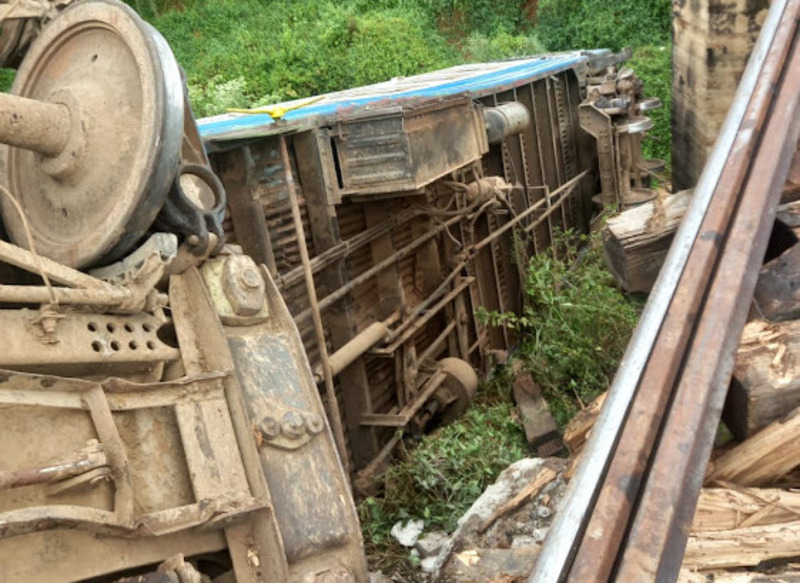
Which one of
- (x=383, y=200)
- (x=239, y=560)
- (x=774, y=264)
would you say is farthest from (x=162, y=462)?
(x=383, y=200)

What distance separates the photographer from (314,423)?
324 cm

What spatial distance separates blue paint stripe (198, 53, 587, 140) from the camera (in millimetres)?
7461

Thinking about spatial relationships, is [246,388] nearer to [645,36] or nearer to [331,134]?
[331,134]

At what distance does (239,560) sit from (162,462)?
44 cm

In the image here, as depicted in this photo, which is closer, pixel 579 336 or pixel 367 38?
pixel 579 336

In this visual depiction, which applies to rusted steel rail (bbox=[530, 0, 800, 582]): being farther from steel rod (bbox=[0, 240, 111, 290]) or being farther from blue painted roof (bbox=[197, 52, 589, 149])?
blue painted roof (bbox=[197, 52, 589, 149])

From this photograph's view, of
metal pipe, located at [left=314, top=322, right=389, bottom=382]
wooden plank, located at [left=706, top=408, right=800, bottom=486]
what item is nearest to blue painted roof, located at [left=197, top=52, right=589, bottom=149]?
metal pipe, located at [left=314, top=322, right=389, bottom=382]

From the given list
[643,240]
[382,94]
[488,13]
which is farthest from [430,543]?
[488,13]

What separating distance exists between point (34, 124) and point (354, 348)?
3.79 metres

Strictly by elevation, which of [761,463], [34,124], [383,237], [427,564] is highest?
[34,124]

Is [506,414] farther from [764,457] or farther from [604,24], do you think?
[604,24]

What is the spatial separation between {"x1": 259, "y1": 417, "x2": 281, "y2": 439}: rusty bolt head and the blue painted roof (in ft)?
9.82

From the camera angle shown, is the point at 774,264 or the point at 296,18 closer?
the point at 774,264

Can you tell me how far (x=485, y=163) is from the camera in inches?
420
